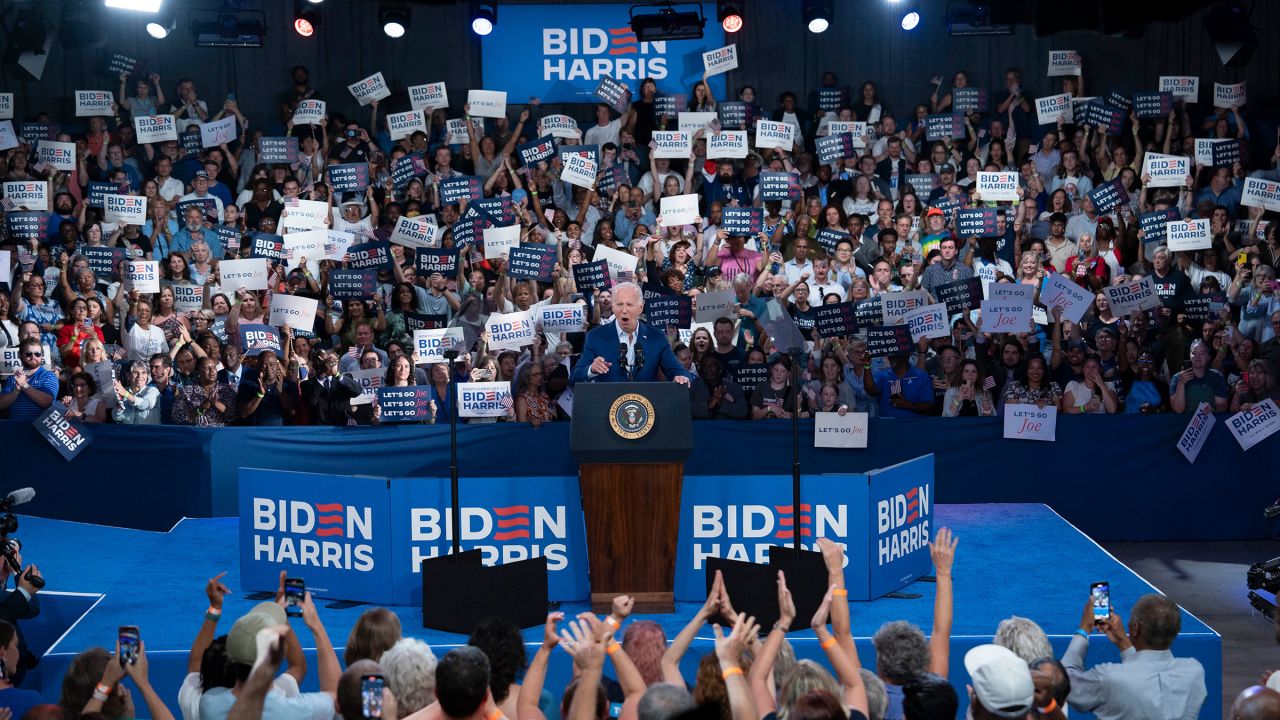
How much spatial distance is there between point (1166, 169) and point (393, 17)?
853cm

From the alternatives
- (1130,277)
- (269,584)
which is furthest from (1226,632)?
(269,584)

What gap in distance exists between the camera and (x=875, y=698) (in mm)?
4586

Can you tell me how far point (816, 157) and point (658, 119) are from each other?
1.91 metres

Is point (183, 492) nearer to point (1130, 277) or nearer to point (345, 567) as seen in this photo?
point (345, 567)

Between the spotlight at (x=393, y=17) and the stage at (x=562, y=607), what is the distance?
22.7ft

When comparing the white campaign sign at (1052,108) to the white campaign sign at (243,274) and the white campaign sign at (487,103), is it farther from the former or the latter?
the white campaign sign at (243,274)

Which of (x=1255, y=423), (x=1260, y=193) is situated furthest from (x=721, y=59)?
(x=1255, y=423)

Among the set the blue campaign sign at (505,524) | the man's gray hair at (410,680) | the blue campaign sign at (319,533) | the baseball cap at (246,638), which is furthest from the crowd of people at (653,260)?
the baseball cap at (246,638)

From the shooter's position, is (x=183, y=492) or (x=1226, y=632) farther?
(x=183, y=492)

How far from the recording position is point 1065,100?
16156mm

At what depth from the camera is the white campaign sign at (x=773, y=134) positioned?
15508 millimetres

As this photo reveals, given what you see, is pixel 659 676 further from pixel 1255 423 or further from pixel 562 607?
pixel 1255 423

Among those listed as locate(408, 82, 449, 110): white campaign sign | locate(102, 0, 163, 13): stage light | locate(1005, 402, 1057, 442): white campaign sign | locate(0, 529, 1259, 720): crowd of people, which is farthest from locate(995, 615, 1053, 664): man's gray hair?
locate(408, 82, 449, 110): white campaign sign

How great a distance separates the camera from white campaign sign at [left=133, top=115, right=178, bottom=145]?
52.0ft
